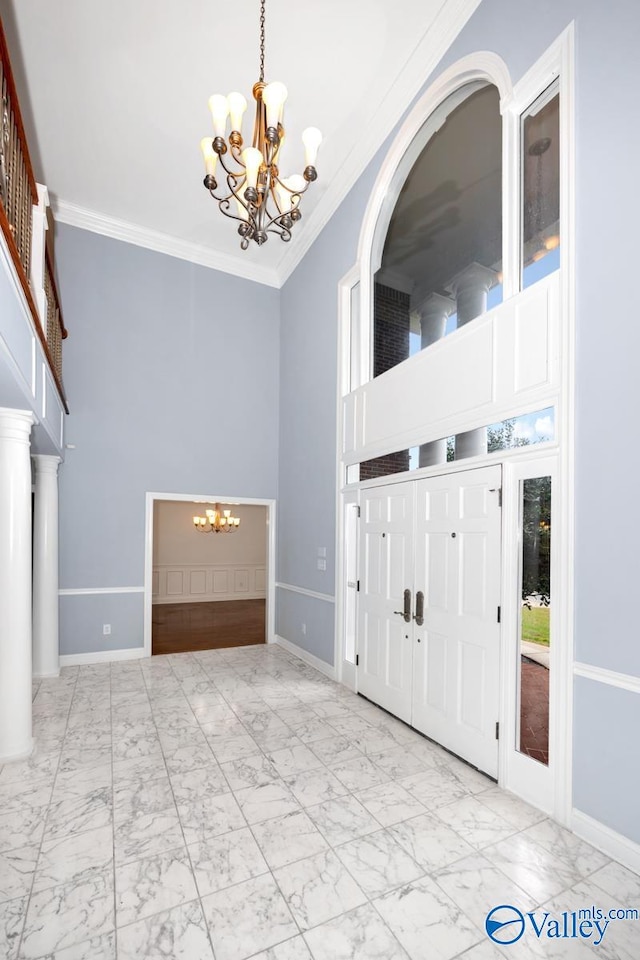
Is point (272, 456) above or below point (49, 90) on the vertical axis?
below

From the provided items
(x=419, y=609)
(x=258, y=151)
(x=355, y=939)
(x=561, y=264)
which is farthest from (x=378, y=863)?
(x=258, y=151)

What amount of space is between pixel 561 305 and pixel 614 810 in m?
2.82

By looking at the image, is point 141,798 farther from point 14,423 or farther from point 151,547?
point 151,547

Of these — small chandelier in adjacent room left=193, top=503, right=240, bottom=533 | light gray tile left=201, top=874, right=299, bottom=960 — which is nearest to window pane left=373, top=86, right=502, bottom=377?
light gray tile left=201, top=874, right=299, bottom=960

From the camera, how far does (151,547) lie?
6.95m

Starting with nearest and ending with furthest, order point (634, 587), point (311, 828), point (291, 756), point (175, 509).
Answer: point (634, 587) → point (311, 828) → point (291, 756) → point (175, 509)

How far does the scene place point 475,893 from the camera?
2.36 m

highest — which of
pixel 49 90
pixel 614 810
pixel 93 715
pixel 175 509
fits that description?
pixel 49 90

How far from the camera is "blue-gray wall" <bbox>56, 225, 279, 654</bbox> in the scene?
653 cm

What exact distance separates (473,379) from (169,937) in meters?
3.64

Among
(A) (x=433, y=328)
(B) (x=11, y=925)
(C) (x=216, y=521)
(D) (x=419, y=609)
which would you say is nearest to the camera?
(B) (x=11, y=925)

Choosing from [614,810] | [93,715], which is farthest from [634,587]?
[93,715]

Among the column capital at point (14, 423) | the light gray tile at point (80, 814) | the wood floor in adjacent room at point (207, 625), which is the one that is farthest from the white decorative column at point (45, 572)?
the light gray tile at point (80, 814)

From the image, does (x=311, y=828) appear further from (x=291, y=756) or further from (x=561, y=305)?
(x=561, y=305)
